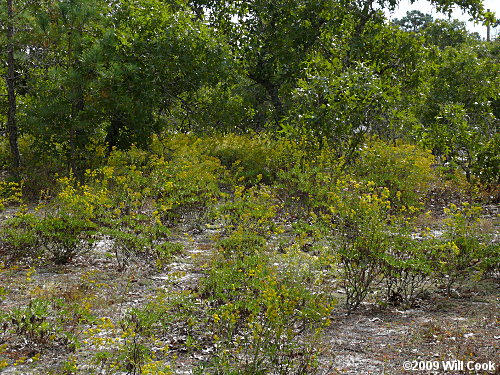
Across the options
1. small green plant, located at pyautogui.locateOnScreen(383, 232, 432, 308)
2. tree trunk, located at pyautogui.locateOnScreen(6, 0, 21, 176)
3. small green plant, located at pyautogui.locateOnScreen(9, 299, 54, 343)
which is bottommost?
small green plant, located at pyautogui.locateOnScreen(9, 299, 54, 343)

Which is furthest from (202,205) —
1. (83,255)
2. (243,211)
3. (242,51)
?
(242,51)

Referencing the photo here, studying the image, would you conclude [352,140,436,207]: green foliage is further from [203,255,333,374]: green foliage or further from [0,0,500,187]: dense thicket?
[203,255,333,374]: green foliage

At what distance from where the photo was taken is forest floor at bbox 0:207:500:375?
3.89 meters

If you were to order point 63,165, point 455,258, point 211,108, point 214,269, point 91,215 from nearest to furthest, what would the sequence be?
point 214,269
point 455,258
point 91,215
point 63,165
point 211,108

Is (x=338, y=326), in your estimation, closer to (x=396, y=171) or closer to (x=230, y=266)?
(x=230, y=266)

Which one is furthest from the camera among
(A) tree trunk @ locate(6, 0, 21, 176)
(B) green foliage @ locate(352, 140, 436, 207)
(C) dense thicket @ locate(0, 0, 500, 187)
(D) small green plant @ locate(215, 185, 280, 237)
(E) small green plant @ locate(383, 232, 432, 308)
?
(C) dense thicket @ locate(0, 0, 500, 187)

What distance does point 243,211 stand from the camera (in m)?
7.19

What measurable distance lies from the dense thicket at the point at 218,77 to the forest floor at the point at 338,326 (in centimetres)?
434

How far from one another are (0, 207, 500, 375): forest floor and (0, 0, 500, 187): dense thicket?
434 centimetres

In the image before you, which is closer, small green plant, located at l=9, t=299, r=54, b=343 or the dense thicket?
small green plant, located at l=9, t=299, r=54, b=343

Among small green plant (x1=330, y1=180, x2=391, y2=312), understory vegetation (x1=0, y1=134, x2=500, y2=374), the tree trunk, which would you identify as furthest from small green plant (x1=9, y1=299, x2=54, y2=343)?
the tree trunk

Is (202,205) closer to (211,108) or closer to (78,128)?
(78,128)

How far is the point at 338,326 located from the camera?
4703 millimetres

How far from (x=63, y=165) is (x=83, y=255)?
172 inches
